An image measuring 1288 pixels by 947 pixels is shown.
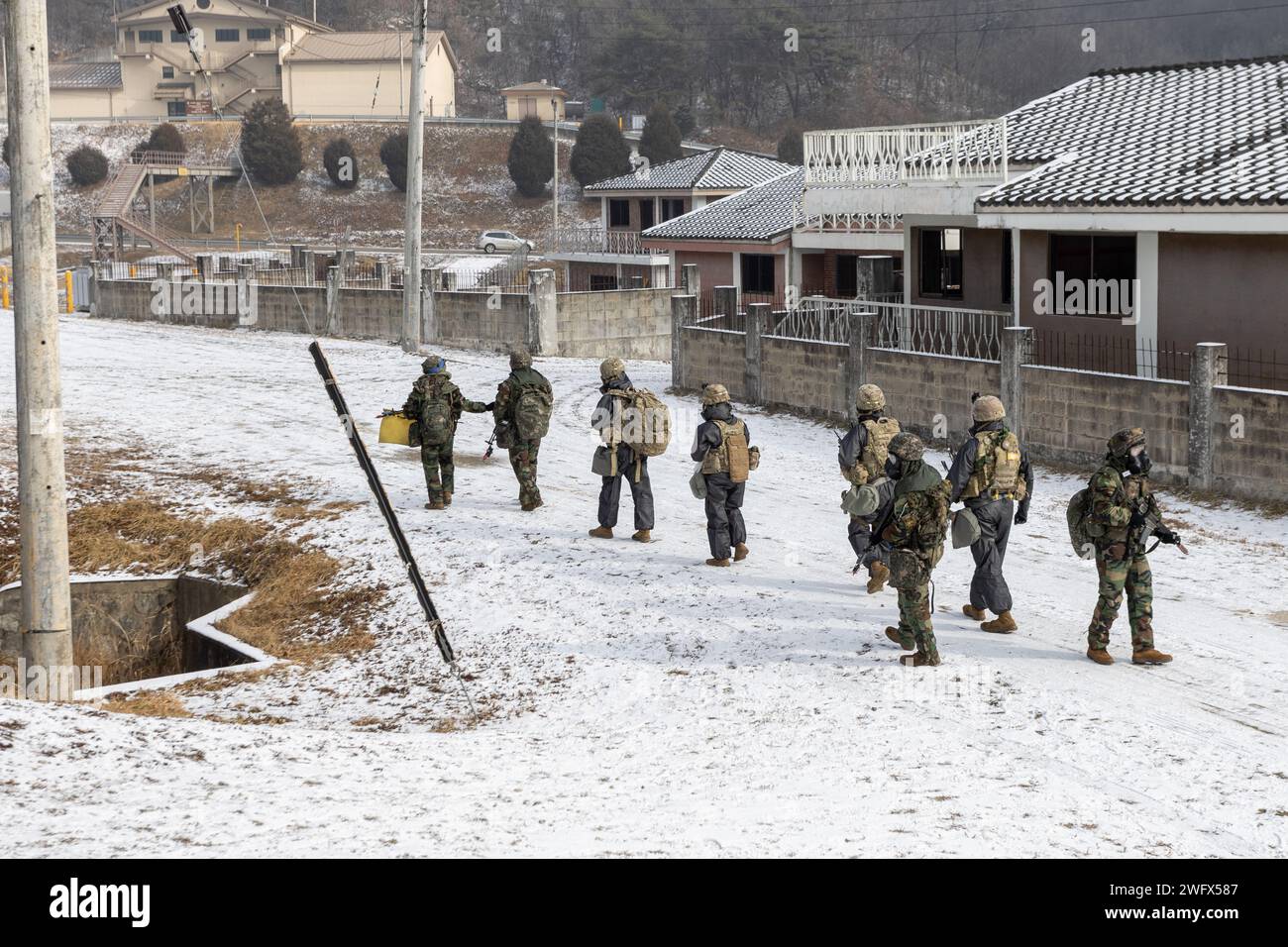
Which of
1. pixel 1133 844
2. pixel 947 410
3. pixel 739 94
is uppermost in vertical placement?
pixel 739 94

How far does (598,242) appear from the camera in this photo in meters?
58.1

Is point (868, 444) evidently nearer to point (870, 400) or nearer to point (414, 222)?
point (870, 400)

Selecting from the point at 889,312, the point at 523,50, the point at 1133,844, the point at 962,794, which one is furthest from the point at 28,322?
the point at 523,50

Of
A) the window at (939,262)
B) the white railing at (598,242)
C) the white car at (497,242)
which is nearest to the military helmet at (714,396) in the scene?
the window at (939,262)

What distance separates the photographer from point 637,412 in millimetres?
13953

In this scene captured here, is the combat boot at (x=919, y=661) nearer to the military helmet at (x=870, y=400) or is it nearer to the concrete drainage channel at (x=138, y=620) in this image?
the military helmet at (x=870, y=400)

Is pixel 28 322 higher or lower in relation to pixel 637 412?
higher

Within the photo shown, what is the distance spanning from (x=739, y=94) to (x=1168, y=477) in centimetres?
8740

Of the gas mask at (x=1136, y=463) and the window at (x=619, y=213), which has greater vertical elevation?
the window at (x=619, y=213)

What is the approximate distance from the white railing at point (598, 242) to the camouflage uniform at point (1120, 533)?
45417 millimetres

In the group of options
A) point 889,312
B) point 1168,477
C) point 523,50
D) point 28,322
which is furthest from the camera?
point 523,50

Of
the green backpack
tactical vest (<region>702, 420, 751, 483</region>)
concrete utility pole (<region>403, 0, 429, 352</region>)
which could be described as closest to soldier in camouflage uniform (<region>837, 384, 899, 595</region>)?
tactical vest (<region>702, 420, 751, 483</region>)

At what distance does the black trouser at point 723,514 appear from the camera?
1336 cm
